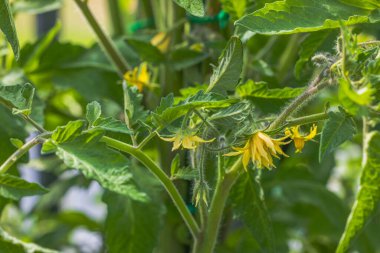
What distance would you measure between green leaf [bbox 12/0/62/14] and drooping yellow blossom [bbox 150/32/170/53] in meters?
0.15

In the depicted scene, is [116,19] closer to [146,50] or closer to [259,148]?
[146,50]

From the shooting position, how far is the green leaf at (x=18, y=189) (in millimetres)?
543

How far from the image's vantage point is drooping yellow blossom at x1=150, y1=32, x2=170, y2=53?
0.82 m

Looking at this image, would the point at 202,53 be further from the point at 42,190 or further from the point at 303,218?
the point at 303,218

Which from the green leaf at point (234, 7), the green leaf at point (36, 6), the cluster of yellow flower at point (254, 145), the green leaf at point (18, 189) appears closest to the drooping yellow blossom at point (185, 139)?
the cluster of yellow flower at point (254, 145)

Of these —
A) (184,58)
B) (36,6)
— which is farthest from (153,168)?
(36,6)

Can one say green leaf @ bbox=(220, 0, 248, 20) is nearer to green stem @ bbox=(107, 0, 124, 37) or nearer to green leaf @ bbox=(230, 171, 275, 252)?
green leaf @ bbox=(230, 171, 275, 252)

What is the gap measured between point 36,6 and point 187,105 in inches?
18.4

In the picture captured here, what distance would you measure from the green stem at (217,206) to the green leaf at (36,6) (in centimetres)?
40

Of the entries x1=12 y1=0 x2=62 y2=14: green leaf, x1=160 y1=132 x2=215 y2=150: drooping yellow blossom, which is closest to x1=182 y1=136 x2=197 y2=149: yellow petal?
x1=160 y1=132 x2=215 y2=150: drooping yellow blossom

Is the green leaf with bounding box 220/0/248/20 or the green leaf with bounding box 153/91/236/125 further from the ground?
the green leaf with bounding box 153/91/236/125

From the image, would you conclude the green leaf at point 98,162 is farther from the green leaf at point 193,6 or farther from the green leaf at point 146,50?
the green leaf at point 146,50

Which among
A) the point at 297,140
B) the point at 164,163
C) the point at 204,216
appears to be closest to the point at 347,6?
the point at 297,140

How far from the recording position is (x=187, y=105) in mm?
509
